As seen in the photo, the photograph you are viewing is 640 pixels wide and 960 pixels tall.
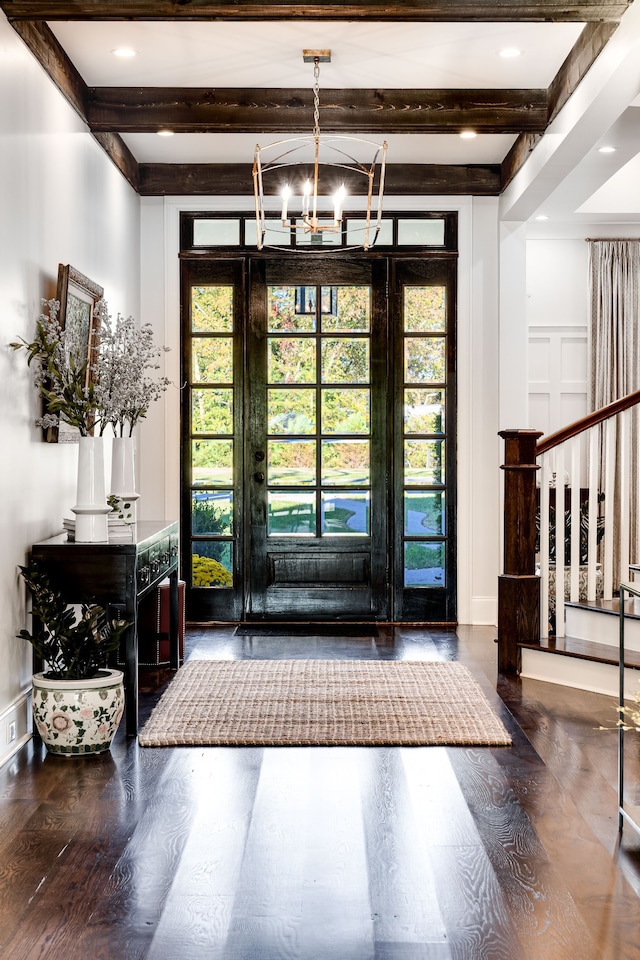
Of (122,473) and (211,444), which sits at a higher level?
(211,444)

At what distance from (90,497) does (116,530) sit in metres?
0.33

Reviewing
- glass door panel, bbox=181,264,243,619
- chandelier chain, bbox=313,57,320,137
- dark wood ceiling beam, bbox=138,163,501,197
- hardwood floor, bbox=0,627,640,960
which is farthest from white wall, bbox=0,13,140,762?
glass door panel, bbox=181,264,243,619

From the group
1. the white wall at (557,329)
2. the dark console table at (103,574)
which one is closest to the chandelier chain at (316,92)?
the dark console table at (103,574)

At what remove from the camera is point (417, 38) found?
164 inches

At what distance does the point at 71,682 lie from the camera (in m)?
3.47

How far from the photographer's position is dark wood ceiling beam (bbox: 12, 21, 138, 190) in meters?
3.85

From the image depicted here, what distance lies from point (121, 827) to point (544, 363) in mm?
5549

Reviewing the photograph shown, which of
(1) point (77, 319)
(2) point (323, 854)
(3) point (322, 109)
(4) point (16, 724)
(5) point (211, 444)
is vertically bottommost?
(2) point (323, 854)

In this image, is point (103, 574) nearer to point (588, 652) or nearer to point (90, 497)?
point (90, 497)

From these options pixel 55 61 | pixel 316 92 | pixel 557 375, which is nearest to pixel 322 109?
pixel 316 92

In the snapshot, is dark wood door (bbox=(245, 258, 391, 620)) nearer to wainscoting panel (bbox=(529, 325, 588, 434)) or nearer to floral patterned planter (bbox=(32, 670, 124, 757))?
wainscoting panel (bbox=(529, 325, 588, 434))

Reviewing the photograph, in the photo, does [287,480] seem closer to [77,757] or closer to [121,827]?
[77,757]

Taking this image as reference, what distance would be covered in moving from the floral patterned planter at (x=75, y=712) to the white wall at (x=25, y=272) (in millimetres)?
159

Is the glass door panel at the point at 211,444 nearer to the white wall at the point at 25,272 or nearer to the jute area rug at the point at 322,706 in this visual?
the jute area rug at the point at 322,706
